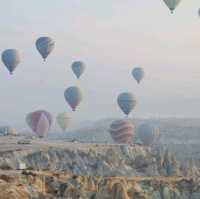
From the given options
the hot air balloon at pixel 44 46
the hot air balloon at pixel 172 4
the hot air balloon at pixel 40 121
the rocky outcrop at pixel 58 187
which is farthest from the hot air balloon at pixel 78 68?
the rocky outcrop at pixel 58 187

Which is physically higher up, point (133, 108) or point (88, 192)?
point (133, 108)

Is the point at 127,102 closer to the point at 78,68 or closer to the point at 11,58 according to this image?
the point at 78,68

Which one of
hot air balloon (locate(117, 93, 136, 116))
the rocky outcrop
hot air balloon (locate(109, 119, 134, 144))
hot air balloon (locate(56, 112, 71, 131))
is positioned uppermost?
hot air balloon (locate(56, 112, 71, 131))

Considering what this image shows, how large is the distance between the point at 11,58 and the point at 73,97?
17612mm

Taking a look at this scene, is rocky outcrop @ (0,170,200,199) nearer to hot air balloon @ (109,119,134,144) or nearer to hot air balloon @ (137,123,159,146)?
hot air balloon @ (109,119,134,144)

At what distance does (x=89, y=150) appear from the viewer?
122 meters

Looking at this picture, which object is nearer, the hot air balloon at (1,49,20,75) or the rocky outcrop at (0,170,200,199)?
the rocky outcrop at (0,170,200,199)

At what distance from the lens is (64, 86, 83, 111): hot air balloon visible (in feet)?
453

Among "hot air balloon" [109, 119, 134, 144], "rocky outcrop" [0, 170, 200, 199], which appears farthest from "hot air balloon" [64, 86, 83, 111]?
"rocky outcrop" [0, 170, 200, 199]

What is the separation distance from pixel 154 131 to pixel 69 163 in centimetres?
5218

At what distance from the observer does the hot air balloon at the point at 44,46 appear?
417 ft

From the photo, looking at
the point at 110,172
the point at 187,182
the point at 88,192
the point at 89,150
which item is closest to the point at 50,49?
the point at 89,150

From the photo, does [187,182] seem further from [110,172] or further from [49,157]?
[49,157]

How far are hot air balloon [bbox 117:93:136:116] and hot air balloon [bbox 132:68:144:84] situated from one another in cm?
494
